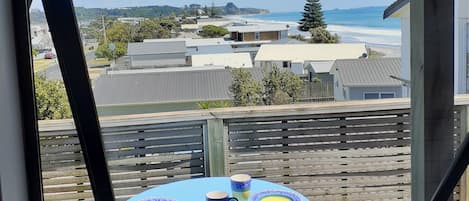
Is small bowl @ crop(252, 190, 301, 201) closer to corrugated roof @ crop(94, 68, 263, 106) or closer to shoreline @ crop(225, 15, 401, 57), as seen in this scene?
corrugated roof @ crop(94, 68, 263, 106)

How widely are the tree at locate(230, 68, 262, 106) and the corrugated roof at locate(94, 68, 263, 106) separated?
2 cm

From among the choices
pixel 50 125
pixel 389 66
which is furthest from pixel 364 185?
pixel 50 125

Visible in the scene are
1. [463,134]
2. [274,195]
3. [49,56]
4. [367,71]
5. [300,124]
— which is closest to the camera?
[49,56]

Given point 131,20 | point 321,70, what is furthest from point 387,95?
point 131,20

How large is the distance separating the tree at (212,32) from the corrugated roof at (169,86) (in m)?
0.15

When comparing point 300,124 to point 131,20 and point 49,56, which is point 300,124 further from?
point 49,56

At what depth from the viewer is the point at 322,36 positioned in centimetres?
148

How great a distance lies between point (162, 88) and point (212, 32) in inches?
11.2

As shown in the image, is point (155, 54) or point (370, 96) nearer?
point (155, 54)

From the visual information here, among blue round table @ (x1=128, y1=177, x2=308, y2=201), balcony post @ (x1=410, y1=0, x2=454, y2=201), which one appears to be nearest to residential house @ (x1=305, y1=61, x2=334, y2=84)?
balcony post @ (x1=410, y1=0, x2=454, y2=201)

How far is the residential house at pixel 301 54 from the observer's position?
1.44 meters

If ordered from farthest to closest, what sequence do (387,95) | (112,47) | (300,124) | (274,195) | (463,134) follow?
(300,124) → (274,195) → (387,95) → (112,47) → (463,134)

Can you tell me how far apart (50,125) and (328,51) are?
35.3 inches

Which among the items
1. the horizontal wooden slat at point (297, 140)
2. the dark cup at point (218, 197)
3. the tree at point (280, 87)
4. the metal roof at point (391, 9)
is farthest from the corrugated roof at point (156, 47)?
the horizontal wooden slat at point (297, 140)
